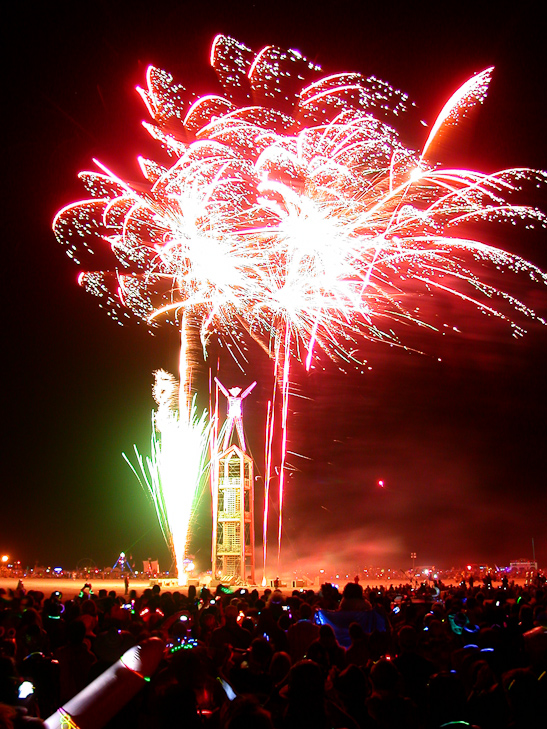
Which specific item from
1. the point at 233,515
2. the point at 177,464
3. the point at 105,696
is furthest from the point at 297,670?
the point at 233,515

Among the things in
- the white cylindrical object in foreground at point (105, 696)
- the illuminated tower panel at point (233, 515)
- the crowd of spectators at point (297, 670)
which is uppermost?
the illuminated tower panel at point (233, 515)

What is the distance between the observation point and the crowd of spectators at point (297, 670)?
3.65 m

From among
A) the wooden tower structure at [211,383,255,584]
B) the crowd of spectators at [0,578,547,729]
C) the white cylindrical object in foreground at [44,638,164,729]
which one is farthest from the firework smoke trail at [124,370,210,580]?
the white cylindrical object in foreground at [44,638,164,729]

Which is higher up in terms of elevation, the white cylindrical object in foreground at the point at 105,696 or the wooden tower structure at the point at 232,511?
the wooden tower structure at the point at 232,511

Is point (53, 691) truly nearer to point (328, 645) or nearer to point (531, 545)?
point (328, 645)

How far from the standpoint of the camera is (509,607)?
1037 centimetres

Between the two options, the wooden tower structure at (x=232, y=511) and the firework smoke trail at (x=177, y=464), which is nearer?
the firework smoke trail at (x=177, y=464)

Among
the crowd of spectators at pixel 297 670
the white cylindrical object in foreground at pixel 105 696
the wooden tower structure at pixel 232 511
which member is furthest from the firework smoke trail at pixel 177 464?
the white cylindrical object in foreground at pixel 105 696

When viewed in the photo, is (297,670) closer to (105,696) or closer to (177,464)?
(105,696)

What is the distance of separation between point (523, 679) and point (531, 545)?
48191 mm

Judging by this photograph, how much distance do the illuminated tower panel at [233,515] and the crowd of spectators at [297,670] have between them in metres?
22.7

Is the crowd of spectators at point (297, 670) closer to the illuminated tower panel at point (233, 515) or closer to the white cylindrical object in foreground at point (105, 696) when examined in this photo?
the white cylindrical object in foreground at point (105, 696)

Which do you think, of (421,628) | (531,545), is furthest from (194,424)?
(531,545)

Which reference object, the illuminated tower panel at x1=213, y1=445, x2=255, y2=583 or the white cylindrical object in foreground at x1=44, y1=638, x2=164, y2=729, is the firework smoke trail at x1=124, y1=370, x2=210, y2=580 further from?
the white cylindrical object in foreground at x1=44, y1=638, x2=164, y2=729
